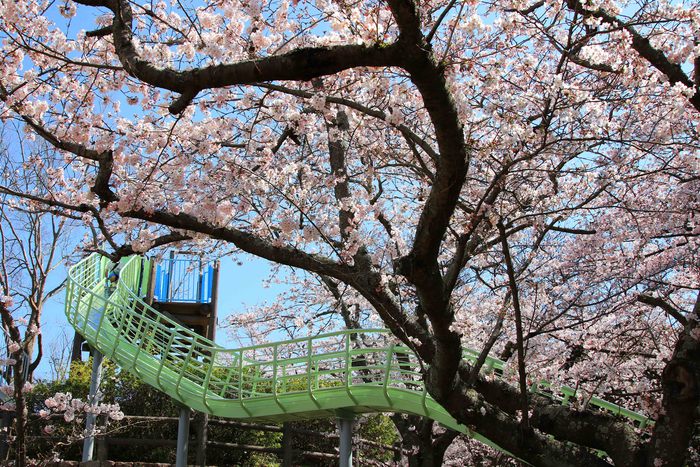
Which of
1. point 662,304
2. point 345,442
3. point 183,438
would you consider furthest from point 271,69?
point 183,438

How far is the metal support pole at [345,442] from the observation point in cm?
898

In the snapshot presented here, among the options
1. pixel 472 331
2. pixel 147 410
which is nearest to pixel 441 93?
pixel 472 331

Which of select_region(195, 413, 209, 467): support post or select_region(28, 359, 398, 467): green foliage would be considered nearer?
select_region(195, 413, 209, 467): support post

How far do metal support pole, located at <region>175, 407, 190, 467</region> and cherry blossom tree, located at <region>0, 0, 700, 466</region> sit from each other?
321cm

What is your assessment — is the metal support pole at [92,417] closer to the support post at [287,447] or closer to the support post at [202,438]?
the support post at [202,438]

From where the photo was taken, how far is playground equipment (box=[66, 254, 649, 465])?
8.17m

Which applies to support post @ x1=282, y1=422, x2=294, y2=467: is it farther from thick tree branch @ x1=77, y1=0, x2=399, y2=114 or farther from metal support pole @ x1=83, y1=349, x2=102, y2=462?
thick tree branch @ x1=77, y1=0, x2=399, y2=114

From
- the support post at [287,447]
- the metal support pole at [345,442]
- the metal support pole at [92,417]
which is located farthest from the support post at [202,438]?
the metal support pole at [345,442]

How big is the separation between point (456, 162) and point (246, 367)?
20.4 ft

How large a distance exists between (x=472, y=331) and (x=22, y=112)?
618cm

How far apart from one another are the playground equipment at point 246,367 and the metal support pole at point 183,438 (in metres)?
0.44

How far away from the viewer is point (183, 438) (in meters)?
10.3

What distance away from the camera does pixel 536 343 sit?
789cm

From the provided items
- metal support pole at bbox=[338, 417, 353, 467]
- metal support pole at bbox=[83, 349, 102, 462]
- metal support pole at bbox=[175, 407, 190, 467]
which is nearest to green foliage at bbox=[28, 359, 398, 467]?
metal support pole at bbox=[83, 349, 102, 462]
